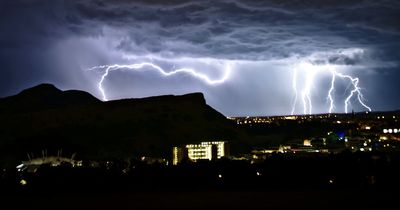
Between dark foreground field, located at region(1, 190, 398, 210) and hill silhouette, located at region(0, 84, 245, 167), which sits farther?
hill silhouette, located at region(0, 84, 245, 167)

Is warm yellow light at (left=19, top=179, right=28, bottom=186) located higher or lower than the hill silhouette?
lower

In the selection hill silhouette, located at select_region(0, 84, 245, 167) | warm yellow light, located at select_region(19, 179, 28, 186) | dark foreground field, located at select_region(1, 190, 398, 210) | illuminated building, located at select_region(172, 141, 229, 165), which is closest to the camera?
dark foreground field, located at select_region(1, 190, 398, 210)

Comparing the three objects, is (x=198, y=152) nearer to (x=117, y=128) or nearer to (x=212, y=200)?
(x=117, y=128)

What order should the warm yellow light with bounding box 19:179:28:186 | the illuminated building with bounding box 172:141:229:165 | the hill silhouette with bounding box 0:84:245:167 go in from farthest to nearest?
the hill silhouette with bounding box 0:84:245:167, the illuminated building with bounding box 172:141:229:165, the warm yellow light with bounding box 19:179:28:186

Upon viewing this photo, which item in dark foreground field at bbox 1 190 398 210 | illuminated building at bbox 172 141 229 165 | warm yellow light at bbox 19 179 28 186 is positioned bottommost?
dark foreground field at bbox 1 190 398 210

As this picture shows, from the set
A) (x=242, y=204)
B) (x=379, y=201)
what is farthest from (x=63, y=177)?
(x=379, y=201)

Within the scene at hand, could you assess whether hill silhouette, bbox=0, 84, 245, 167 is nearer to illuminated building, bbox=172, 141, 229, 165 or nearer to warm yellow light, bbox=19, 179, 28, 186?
illuminated building, bbox=172, 141, 229, 165

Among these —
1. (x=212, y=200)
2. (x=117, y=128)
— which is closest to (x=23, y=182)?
(x=212, y=200)

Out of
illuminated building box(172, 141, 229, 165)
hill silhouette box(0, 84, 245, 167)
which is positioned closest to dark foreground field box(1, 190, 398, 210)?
illuminated building box(172, 141, 229, 165)

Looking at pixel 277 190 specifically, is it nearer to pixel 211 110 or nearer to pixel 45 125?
pixel 45 125
